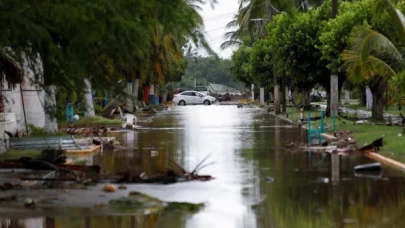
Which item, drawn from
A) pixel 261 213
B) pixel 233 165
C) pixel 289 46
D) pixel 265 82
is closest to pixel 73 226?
pixel 261 213

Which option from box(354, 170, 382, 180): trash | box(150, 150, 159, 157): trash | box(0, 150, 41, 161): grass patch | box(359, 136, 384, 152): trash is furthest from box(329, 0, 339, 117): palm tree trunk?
box(354, 170, 382, 180): trash

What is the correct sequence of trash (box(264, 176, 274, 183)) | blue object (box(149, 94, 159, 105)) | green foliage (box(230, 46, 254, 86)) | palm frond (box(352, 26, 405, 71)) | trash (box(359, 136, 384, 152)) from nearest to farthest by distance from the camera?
1. trash (box(264, 176, 274, 183))
2. trash (box(359, 136, 384, 152))
3. palm frond (box(352, 26, 405, 71))
4. blue object (box(149, 94, 159, 105))
5. green foliage (box(230, 46, 254, 86))

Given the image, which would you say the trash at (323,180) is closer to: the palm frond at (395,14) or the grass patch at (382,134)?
the grass patch at (382,134)

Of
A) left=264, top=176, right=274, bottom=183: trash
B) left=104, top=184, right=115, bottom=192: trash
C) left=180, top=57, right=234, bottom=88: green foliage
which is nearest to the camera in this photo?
left=104, top=184, right=115, bottom=192: trash

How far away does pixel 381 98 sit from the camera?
1483 inches

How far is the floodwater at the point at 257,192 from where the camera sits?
12516 mm

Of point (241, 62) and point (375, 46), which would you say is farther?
point (241, 62)

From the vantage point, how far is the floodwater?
12.5 meters

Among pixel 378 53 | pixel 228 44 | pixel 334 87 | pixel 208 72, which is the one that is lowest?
pixel 334 87

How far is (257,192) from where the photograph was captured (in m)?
15.9

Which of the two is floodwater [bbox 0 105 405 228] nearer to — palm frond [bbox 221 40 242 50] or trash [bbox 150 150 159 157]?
trash [bbox 150 150 159 157]

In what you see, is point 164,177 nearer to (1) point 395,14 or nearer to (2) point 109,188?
(2) point 109,188

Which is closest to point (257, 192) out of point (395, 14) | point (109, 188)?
point (109, 188)

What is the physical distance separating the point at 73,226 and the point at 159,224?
1283 mm
